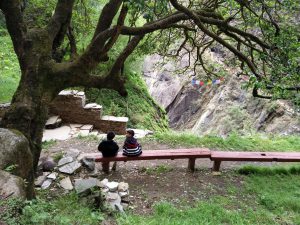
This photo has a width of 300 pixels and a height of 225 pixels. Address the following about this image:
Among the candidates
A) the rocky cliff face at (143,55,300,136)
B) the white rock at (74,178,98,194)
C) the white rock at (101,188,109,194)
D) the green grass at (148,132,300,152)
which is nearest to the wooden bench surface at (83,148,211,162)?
the white rock at (101,188,109,194)

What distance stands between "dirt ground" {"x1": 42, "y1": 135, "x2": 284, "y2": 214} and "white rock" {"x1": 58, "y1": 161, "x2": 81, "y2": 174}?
0.12 metres

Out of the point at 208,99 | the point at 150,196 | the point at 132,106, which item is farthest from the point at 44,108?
the point at 208,99

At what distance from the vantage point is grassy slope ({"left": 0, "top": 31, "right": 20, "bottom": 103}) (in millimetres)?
13121

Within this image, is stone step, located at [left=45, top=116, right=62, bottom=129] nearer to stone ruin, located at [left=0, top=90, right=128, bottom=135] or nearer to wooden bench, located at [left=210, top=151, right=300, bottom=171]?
stone ruin, located at [left=0, top=90, right=128, bottom=135]

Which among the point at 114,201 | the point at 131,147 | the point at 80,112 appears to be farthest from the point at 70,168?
the point at 80,112

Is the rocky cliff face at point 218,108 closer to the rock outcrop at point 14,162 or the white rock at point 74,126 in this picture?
the white rock at point 74,126

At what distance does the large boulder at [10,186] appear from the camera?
341 cm

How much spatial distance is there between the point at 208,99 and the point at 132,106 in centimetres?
889

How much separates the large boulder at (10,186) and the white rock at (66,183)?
2.27 meters

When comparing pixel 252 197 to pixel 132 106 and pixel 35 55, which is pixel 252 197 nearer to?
pixel 35 55

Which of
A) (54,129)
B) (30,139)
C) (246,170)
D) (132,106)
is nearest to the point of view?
(30,139)

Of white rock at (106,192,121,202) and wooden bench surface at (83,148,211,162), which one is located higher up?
wooden bench surface at (83,148,211,162)

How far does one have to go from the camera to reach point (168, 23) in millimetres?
5609

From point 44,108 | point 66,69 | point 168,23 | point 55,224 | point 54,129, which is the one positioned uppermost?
point 168,23
